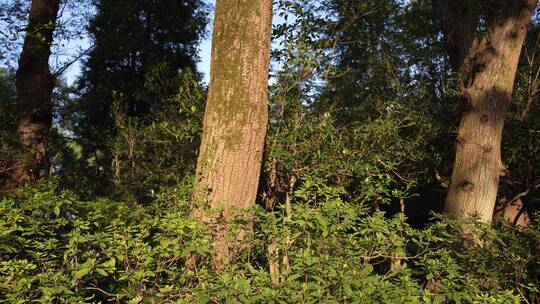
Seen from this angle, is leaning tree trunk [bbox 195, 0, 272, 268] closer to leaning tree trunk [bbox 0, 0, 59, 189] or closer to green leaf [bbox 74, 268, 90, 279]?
green leaf [bbox 74, 268, 90, 279]

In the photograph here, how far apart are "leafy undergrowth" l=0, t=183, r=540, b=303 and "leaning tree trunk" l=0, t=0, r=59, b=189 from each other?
4.28 m

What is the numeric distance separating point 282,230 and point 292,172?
2125mm

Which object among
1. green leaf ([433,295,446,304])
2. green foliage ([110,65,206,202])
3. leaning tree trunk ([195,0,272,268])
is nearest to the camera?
green leaf ([433,295,446,304])

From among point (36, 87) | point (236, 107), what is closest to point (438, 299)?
point (236, 107)

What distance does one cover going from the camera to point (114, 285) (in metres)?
3.59

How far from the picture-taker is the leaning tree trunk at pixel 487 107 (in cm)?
670

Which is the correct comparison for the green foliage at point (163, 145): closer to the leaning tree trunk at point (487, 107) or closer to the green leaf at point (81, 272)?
the green leaf at point (81, 272)

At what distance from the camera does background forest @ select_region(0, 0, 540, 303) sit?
10.6ft

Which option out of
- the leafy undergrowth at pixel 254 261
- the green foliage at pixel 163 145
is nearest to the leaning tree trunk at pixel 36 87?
the green foliage at pixel 163 145

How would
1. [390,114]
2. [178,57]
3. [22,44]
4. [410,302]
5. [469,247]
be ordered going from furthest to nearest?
[178,57], [22,44], [390,114], [469,247], [410,302]

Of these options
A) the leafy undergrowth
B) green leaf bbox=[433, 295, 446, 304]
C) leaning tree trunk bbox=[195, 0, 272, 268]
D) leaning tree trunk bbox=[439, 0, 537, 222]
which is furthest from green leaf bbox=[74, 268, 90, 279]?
leaning tree trunk bbox=[439, 0, 537, 222]

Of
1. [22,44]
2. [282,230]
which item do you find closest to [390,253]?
[282,230]

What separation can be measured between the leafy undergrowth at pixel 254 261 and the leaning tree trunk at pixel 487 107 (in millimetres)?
2210

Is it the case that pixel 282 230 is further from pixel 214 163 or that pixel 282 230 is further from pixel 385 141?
pixel 385 141
